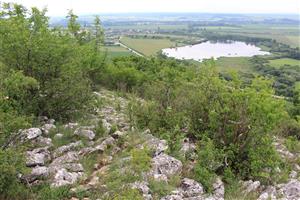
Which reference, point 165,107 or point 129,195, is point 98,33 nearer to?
point 165,107

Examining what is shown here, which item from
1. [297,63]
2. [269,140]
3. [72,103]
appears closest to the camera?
[269,140]

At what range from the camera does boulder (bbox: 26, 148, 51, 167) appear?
9625 millimetres

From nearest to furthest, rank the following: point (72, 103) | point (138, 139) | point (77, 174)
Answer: point (77, 174) < point (138, 139) < point (72, 103)

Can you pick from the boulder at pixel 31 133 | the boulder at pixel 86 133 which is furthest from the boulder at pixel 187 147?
the boulder at pixel 31 133

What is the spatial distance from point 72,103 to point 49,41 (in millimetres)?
2458

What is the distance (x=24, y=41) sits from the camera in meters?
12.7

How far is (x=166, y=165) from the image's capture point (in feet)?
33.3

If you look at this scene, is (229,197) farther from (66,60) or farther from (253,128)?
(66,60)

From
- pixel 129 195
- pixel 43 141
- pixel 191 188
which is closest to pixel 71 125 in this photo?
pixel 43 141

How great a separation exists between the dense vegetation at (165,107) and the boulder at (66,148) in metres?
1.23

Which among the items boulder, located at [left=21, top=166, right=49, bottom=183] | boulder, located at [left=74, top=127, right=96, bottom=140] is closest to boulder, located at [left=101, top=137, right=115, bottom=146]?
boulder, located at [left=74, top=127, right=96, bottom=140]

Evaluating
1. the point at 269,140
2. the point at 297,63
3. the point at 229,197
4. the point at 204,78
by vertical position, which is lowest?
the point at 297,63

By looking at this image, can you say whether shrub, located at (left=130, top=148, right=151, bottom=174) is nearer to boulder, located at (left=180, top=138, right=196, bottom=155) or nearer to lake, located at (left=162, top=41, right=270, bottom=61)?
boulder, located at (left=180, top=138, right=196, bottom=155)

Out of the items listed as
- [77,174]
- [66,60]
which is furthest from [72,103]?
[77,174]
